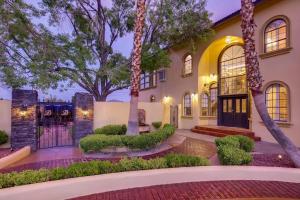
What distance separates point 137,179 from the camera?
5.52 metres

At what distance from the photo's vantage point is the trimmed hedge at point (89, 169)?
488 centimetres

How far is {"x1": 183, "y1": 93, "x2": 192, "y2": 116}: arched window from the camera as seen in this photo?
776 inches

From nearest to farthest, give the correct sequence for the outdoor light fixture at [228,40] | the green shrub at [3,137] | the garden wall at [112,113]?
the green shrub at [3,137] → the garden wall at [112,113] → the outdoor light fixture at [228,40]

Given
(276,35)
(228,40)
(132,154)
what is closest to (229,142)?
(132,154)

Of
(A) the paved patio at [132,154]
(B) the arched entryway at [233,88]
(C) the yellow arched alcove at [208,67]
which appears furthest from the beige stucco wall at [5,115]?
(B) the arched entryway at [233,88]

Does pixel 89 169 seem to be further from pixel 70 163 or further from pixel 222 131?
pixel 222 131

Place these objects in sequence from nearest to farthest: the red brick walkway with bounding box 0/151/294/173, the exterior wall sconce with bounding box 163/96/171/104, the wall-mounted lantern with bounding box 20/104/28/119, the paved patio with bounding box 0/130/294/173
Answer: the red brick walkway with bounding box 0/151/294/173 < the paved patio with bounding box 0/130/294/173 < the wall-mounted lantern with bounding box 20/104/28/119 < the exterior wall sconce with bounding box 163/96/171/104

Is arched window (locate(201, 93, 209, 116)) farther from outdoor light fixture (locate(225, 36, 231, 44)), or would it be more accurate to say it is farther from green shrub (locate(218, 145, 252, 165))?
green shrub (locate(218, 145, 252, 165))

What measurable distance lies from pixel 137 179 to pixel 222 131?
10.9m

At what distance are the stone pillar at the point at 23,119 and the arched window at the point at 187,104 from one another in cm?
1268

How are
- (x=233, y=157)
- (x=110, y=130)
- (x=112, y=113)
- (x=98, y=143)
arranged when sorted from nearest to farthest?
(x=233, y=157) → (x=98, y=143) → (x=110, y=130) → (x=112, y=113)

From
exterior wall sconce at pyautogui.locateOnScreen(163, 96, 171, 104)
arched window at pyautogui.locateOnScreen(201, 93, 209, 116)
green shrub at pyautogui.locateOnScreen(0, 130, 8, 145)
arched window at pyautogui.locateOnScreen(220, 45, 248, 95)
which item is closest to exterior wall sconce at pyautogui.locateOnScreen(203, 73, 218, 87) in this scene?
arched window at pyautogui.locateOnScreen(220, 45, 248, 95)

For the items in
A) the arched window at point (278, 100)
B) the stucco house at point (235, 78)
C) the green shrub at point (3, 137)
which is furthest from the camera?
the arched window at point (278, 100)

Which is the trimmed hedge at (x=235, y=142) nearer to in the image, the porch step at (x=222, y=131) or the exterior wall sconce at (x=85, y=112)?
the porch step at (x=222, y=131)
